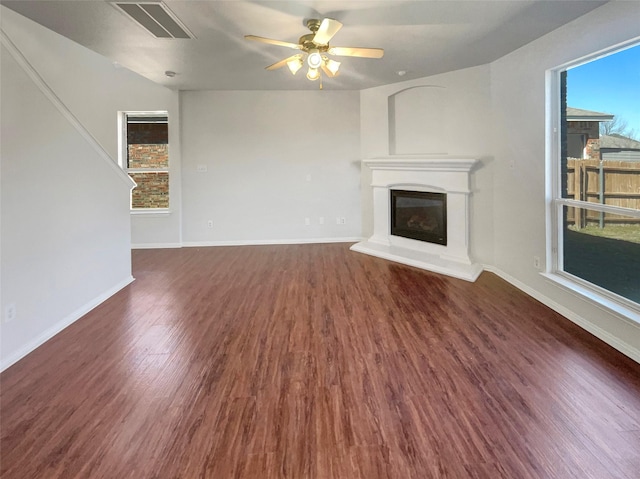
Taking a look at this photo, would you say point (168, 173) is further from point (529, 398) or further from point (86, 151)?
point (529, 398)

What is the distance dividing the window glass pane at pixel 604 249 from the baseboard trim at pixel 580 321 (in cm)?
32

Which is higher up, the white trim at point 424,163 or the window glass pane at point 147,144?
the window glass pane at point 147,144

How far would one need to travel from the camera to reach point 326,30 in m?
3.00

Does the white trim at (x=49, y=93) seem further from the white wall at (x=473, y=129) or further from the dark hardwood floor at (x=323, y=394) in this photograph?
the white wall at (x=473, y=129)

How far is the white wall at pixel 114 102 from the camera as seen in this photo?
4645mm

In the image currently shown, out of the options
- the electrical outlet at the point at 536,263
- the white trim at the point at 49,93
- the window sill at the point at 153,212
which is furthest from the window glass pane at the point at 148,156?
the electrical outlet at the point at 536,263

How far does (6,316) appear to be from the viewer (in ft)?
8.88

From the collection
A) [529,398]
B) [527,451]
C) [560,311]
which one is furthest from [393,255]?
A: [527,451]

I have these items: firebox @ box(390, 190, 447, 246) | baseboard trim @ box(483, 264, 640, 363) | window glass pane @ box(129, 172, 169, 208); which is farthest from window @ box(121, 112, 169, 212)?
baseboard trim @ box(483, 264, 640, 363)

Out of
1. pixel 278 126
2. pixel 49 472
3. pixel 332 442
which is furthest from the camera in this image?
pixel 278 126

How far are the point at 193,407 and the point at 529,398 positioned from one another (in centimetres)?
190

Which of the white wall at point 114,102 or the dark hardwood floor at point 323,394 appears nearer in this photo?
the dark hardwood floor at point 323,394

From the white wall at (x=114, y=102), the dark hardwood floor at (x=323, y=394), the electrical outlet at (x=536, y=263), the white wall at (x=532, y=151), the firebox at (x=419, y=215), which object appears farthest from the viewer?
the firebox at (x=419, y=215)

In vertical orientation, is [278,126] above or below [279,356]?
above
